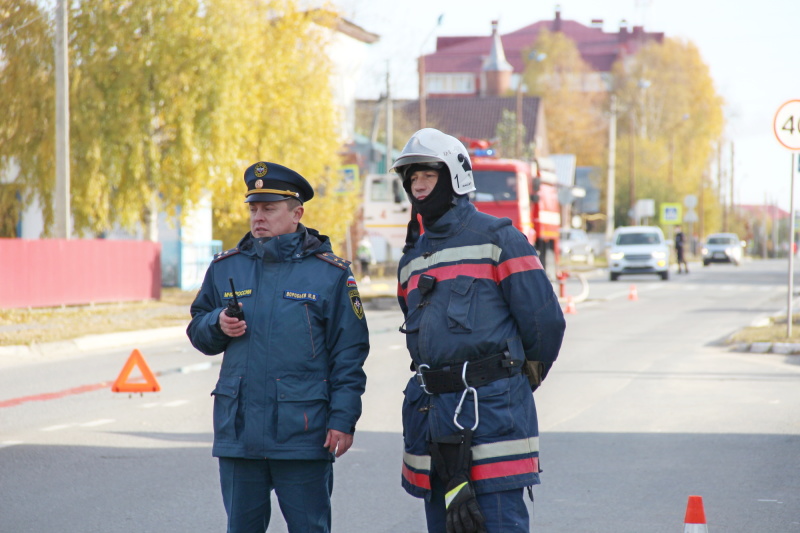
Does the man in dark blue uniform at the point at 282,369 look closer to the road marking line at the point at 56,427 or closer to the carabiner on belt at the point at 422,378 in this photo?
the carabiner on belt at the point at 422,378

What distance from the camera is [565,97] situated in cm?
8888

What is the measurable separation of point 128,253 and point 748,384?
16.2m

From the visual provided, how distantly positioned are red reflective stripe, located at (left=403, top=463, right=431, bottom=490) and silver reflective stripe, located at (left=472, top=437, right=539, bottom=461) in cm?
21

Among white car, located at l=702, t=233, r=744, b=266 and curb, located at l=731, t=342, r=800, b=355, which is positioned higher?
curb, located at l=731, t=342, r=800, b=355

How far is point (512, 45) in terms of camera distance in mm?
127500

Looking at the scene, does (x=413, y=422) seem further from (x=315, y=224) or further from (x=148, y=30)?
(x=315, y=224)

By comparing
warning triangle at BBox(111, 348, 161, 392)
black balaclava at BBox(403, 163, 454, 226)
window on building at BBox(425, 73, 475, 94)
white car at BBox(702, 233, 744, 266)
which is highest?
window on building at BBox(425, 73, 475, 94)

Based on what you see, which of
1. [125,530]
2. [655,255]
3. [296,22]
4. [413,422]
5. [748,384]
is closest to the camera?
[413,422]

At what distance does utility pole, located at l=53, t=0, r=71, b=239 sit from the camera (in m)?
21.5

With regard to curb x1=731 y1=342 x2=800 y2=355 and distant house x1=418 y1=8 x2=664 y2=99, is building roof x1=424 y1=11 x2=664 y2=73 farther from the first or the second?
curb x1=731 y1=342 x2=800 y2=355

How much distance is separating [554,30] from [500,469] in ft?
414

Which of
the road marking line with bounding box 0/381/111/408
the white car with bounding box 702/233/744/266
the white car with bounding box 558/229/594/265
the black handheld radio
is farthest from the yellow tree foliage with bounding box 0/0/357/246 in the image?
the white car with bounding box 702/233/744/266

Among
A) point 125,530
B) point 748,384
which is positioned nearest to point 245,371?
point 125,530

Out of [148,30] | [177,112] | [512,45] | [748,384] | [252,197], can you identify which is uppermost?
[512,45]
